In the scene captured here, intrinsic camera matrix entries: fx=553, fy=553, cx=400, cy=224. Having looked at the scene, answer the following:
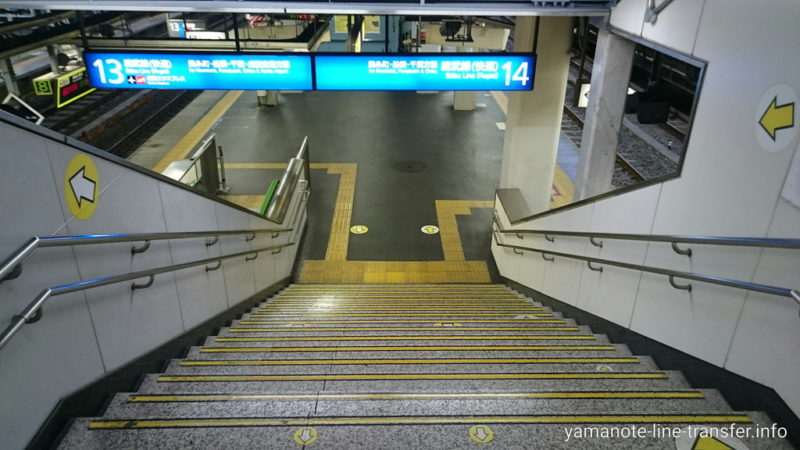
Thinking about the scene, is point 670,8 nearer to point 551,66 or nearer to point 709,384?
point 709,384

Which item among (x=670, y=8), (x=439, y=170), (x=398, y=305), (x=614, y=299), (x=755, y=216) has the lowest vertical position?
(x=439, y=170)

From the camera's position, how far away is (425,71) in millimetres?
5758

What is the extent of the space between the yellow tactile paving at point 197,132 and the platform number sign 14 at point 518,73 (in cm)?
735

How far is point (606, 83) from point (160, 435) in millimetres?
4229

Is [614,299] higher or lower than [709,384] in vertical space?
lower

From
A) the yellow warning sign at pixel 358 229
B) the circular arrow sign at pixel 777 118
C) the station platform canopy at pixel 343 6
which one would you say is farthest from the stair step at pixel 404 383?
the yellow warning sign at pixel 358 229

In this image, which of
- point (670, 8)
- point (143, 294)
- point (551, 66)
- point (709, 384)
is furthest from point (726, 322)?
point (551, 66)

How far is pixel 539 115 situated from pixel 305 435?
21.1 feet

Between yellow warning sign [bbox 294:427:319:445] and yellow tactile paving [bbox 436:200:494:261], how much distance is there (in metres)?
6.16

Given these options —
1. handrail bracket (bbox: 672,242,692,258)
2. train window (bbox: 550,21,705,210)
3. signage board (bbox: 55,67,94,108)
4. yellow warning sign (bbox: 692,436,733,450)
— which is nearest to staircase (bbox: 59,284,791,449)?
yellow warning sign (bbox: 692,436,733,450)

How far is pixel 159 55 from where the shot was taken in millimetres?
5707

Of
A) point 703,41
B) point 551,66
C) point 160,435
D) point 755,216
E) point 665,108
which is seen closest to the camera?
point 160,435

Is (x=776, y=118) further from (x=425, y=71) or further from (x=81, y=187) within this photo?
(x=425, y=71)

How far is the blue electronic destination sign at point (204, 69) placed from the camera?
18.7 feet
